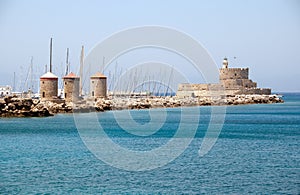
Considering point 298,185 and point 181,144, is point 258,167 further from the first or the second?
point 181,144

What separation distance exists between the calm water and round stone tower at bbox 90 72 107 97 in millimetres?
20118

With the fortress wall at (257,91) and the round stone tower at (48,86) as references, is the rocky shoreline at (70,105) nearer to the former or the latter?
the round stone tower at (48,86)

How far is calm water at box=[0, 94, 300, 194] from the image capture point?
37.8 ft

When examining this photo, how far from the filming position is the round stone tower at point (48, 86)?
34344 mm

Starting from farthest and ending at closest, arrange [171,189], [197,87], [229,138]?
[197,87]
[229,138]
[171,189]

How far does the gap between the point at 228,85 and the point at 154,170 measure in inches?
2114

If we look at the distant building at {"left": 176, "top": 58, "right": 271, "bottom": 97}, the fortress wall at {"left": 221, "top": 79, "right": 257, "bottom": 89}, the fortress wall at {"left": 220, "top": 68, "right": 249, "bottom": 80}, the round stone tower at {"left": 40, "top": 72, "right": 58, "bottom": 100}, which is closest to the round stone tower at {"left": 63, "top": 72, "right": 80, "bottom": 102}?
the round stone tower at {"left": 40, "top": 72, "right": 58, "bottom": 100}

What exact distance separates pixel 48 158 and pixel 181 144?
18.2 feet

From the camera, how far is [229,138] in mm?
21938

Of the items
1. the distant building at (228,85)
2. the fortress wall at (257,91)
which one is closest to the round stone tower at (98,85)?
the distant building at (228,85)

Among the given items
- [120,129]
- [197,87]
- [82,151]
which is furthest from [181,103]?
[82,151]

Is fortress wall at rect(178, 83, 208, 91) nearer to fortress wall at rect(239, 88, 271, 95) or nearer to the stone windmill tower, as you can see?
fortress wall at rect(239, 88, 271, 95)

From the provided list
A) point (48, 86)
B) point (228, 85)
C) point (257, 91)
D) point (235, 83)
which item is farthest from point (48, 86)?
point (257, 91)

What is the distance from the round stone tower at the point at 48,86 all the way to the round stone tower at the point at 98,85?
7626 mm
